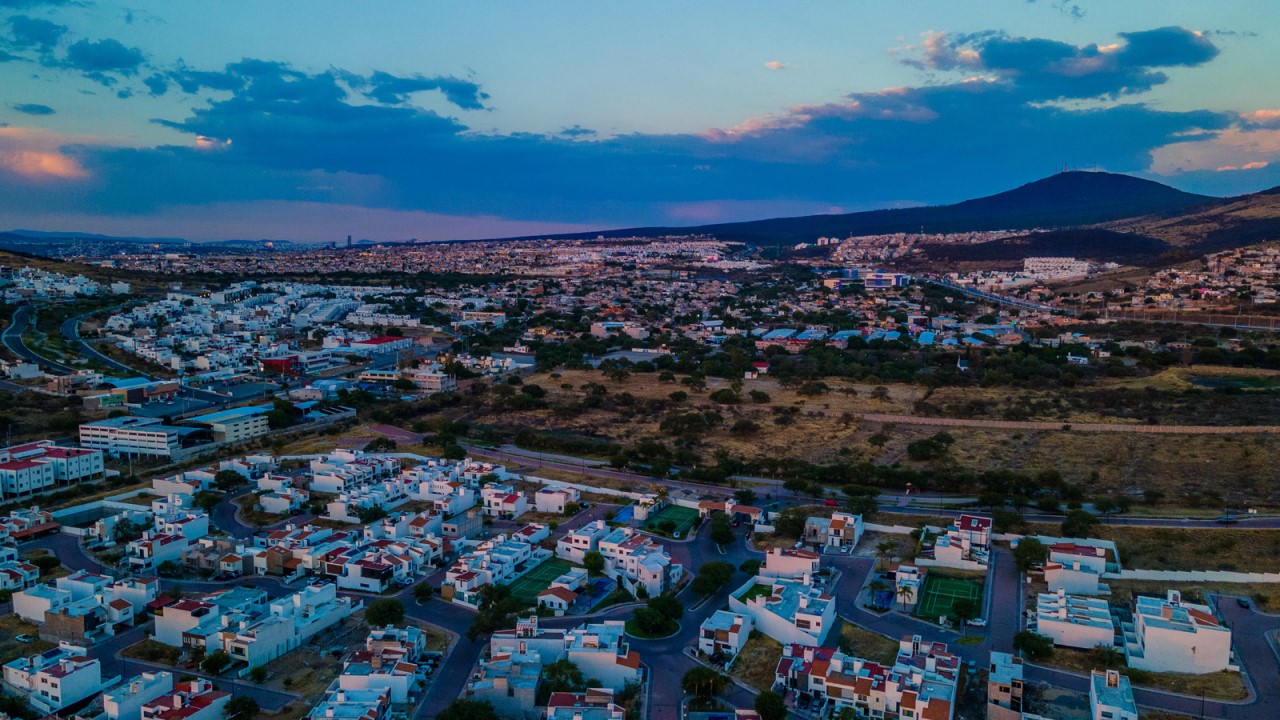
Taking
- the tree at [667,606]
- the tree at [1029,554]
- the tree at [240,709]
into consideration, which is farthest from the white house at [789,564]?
the tree at [240,709]

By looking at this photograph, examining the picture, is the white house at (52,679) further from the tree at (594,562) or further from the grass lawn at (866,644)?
the grass lawn at (866,644)

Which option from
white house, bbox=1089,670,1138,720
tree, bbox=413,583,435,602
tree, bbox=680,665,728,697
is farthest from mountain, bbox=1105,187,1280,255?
tree, bbox=413,583,435,602

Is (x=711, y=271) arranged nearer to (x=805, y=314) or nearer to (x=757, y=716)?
(x=805, y=314)

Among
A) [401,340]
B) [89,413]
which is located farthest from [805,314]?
[89,413]

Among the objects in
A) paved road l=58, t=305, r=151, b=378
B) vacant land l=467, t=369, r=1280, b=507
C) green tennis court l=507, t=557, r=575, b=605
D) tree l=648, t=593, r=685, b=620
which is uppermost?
paved road l=58, t=305, r=151, b=378

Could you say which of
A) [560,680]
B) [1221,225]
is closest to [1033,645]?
[560,680]

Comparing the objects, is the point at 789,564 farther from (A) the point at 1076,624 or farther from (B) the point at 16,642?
(B) the point at 16,642

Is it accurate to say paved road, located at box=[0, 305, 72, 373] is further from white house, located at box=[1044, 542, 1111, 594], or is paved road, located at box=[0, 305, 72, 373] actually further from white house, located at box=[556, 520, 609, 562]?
white house, located at box=[1044, 542, 1111, 594]
